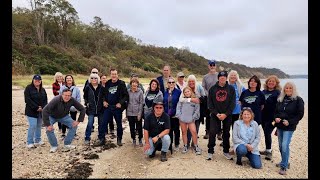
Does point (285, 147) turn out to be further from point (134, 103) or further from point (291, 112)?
point (134, 103)

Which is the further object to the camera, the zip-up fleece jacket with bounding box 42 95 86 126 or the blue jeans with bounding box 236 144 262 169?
the zip-up fleece jacket with bounding box 42 95 86 126

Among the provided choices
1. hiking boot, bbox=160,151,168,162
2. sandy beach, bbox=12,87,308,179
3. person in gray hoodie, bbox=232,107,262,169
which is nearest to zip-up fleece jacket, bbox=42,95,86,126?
sandy beach, bbox=12,87,308,179

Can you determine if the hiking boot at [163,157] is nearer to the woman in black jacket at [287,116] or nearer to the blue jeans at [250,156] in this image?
the blue jeans at [250,156]

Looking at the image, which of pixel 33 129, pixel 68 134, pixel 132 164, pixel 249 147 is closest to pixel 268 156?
pixel 249 147

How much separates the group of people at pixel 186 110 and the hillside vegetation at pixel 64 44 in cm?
1890

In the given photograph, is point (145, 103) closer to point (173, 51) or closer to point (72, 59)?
point (72, 59)

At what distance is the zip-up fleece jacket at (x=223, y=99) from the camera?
6.52 metres

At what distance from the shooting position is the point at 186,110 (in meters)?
7.06

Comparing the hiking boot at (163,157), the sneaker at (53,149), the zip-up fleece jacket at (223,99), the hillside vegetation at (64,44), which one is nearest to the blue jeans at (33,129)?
the sneaker at (53,149)

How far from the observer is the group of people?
6.26 metres

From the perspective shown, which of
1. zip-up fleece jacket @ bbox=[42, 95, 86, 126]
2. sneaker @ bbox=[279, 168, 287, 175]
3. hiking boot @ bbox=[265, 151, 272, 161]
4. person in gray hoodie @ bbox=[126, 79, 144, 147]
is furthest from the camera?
person in gray hoodie @ bbox=[126, 79, 144, 147]

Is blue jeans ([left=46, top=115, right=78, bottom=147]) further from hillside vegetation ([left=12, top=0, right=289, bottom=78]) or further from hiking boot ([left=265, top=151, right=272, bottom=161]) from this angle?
hillside vegetation ([left=12, top=0, right=289, bottom=78])

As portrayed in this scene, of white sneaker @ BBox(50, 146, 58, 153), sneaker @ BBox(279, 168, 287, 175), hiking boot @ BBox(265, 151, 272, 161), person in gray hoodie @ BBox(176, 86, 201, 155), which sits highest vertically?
person in gray hoodie @ BBox(176, 86, 201, 155)
